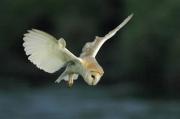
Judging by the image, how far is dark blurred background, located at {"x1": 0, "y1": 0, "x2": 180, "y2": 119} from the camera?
17.4m

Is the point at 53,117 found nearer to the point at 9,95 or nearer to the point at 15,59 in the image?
the point at 9,95

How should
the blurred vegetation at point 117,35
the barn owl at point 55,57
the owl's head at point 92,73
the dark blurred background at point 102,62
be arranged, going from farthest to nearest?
1. the blurred vegetation at point 117,35
2. the dark blurred background at point 102,62
3. the barn owl at point 55,57
4. the owl's head at point 92,73

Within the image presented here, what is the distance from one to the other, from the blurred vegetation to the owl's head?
12844 millimetres

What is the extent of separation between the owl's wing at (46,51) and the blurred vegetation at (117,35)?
41.3 ft

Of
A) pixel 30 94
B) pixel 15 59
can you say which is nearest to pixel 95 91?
pixel 30 94

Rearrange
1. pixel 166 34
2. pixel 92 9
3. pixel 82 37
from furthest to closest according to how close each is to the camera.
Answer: pixel 92 9, pixel 82 37, pixel 166 34

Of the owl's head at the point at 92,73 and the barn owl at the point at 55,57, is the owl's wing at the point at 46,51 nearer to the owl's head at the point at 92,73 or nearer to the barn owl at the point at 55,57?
the barn owl at the point at 55,57

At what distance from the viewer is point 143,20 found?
1883 centimetres

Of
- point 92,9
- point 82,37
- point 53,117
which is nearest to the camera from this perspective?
point 53,117

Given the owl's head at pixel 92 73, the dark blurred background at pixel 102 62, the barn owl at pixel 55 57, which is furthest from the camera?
the dark blurred background at pixel 102 62

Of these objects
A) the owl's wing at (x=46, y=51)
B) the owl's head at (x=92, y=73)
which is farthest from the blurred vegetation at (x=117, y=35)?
the owl's head at (x=92, y=73)

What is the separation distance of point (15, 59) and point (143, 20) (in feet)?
11.5

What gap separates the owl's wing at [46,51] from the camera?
204 inches

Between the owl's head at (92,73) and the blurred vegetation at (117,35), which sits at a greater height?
the blurred vegetation at (117,35)
